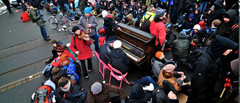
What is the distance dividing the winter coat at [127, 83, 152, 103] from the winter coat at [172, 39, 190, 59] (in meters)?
2.48

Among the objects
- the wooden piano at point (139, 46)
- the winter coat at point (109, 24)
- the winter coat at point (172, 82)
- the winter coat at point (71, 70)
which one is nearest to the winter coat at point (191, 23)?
the wooden piano at point (139, 46)

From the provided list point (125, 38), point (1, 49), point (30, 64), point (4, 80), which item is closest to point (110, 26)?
point (125, 38)

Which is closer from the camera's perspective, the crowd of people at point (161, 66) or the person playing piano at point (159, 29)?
the crowd of people at point (161, 66)

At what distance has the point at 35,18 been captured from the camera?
6688mm

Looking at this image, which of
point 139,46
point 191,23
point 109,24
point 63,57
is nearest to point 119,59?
point 139,46

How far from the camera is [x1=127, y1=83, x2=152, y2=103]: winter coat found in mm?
2656

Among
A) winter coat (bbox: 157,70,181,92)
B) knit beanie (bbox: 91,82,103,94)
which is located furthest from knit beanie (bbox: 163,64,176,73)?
knit beanie (bbox: 91,82,103,94)

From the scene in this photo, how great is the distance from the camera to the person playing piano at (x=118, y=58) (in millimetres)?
3676

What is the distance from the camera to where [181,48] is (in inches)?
182

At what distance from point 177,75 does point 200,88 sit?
0.62 m

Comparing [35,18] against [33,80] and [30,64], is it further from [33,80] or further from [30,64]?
[33,80]

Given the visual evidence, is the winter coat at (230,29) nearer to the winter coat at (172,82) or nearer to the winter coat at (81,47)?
the winter coat at (172,82)

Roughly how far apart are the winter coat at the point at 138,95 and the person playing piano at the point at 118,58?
112 cm

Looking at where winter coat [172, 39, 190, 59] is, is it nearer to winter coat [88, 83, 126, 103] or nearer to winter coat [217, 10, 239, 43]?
winter coat [217, 10, 239, 43]
